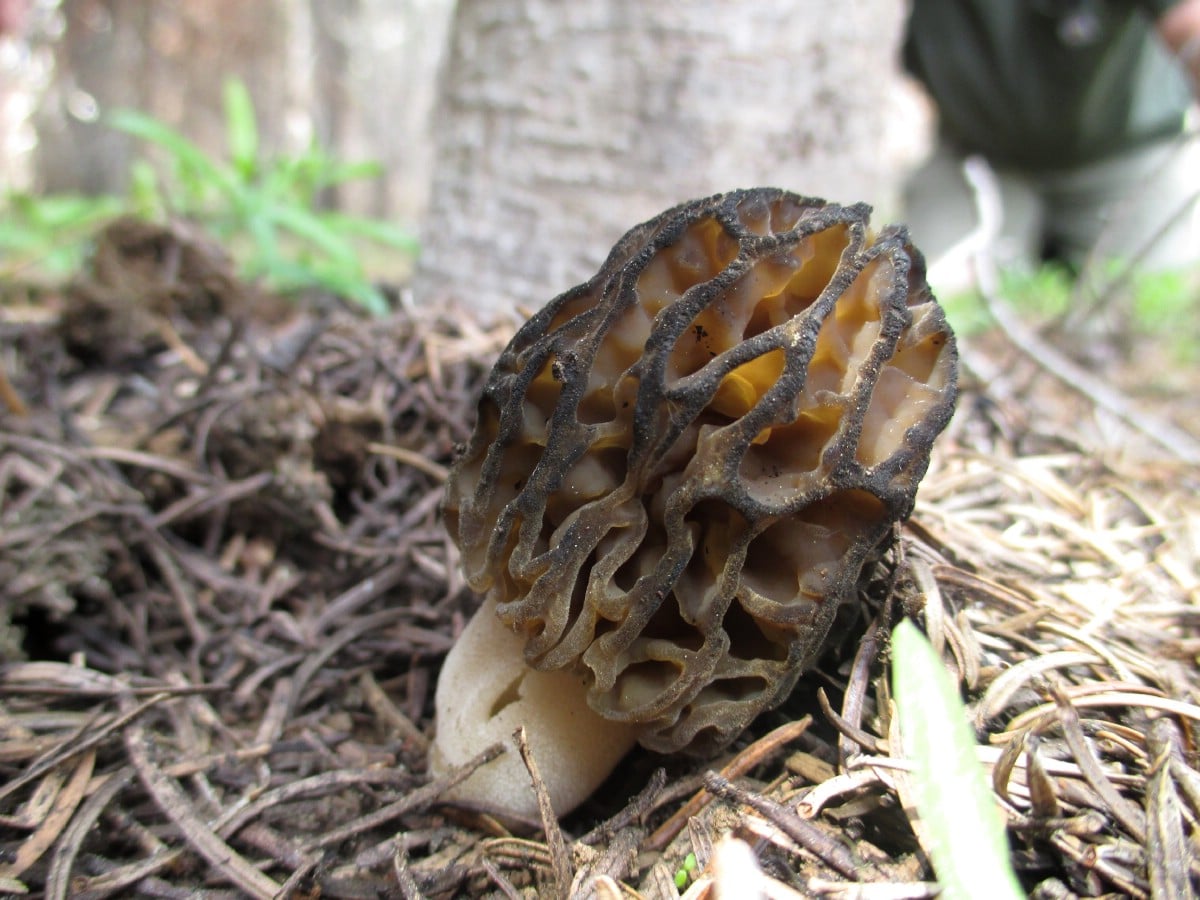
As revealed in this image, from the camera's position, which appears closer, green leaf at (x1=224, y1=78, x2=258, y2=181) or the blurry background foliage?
the blurry background foliage

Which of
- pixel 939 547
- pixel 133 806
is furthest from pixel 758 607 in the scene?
pixel 133 806

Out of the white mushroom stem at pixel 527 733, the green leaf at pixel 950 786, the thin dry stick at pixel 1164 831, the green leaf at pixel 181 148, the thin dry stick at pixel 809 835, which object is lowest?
the white mushroom stem at pixel 527 733

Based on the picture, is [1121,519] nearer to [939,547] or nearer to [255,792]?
[939,547]

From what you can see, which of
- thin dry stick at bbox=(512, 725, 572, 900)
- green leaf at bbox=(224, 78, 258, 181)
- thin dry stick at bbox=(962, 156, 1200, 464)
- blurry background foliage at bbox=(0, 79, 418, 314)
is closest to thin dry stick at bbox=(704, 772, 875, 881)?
thin dry stick at bbox=(512, 725, 572, 900)

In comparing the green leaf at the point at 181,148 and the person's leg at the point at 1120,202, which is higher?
the person's leg at the point at 1120,202

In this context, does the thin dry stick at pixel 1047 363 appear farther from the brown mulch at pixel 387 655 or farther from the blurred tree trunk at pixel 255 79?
the blurred tree trunk at pixel 255 79

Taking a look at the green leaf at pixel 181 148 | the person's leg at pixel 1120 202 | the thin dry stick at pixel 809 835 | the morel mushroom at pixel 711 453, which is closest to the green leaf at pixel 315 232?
the green leaf at pixel 181 148

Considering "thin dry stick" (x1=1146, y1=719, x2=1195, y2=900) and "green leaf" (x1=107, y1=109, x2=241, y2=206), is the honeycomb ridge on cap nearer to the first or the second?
"thin dry stick" (x1=1146, y1=719, x2=1195, y2=900)
